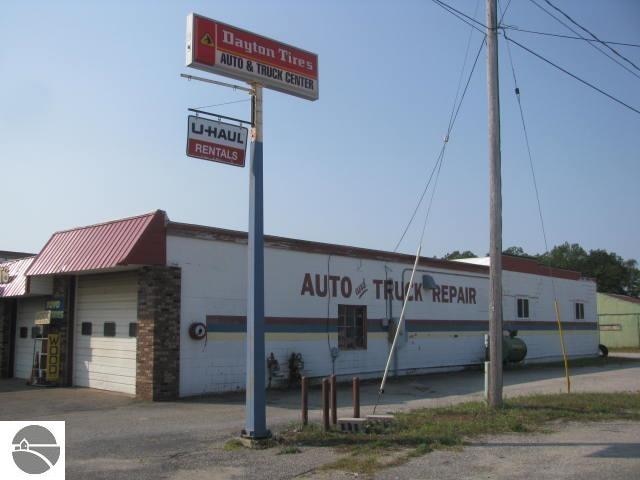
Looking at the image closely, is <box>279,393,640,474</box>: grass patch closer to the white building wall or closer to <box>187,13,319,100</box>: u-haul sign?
<box>187,13,319,100</box>: u-haul sign

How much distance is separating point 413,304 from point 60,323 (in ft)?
37.8

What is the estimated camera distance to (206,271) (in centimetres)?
1712

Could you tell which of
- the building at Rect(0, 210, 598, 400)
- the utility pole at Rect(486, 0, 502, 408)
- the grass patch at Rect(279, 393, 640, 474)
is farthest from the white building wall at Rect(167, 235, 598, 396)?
the utility pole at Rect(486, 0, 502, 408)

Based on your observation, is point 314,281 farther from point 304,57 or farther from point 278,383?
point 304,57

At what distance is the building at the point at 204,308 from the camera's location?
16.2 meters

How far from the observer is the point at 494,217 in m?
13.6

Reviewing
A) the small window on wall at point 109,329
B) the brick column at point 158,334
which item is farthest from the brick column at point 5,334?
the brick column at point 158,334

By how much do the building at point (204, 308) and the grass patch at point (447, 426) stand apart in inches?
106

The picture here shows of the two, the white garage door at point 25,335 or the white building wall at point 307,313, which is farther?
the white garage door at point 25,335

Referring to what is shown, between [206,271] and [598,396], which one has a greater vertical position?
[206,271]

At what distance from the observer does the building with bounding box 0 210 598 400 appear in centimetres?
1619

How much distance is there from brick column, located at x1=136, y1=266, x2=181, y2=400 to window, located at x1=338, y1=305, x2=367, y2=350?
6.25 metres

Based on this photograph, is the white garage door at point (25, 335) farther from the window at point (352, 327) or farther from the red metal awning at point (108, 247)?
the window at point (352, 327)

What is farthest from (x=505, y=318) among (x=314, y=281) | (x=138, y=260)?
(x=138, y=260)
